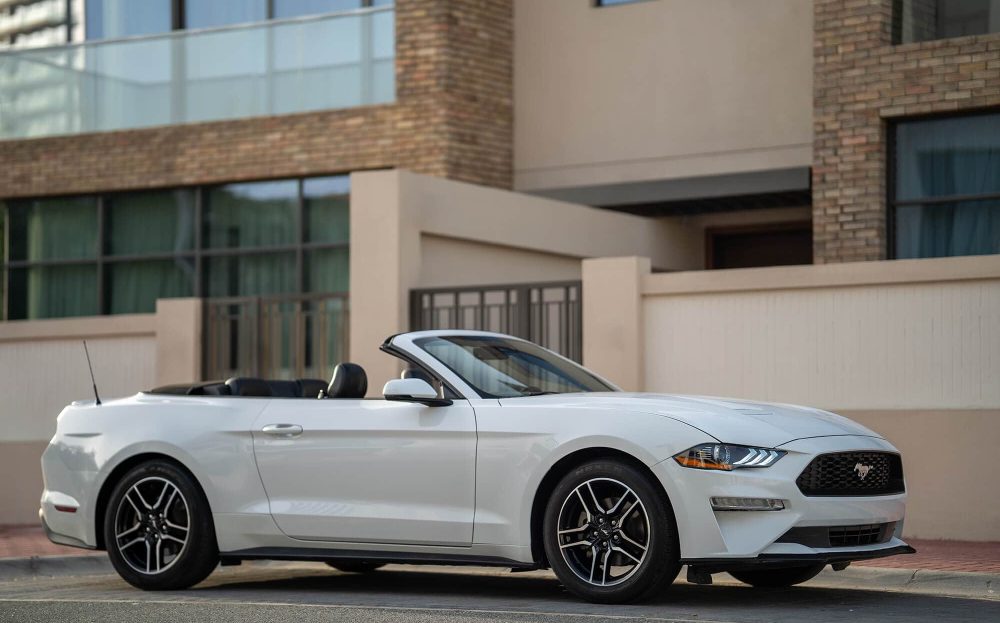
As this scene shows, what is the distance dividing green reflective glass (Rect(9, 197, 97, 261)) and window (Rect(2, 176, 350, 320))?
1cm

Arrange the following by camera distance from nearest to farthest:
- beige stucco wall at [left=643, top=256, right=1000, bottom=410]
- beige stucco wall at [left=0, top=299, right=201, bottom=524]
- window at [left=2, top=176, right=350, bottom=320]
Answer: beige stucco wall at [left=643, top=256, right=1000, bottom=410], beige stucco wall at [left=0, top=299, right=201, bottom=524], window at [left=2, top=176, right=350, bottom=320]

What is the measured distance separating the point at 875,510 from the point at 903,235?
8782mm

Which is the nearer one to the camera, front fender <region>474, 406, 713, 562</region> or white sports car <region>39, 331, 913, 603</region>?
→ white sports car <region>39, 331, 913, 603</region>

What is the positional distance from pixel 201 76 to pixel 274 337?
578cm

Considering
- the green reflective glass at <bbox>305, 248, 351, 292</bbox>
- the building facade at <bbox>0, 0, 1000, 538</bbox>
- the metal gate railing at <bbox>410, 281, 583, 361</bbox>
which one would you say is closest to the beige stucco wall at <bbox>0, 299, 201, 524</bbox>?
the building facade at <bbox>0, 0, 1000, 538</bbox>

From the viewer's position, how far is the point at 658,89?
60.0ft

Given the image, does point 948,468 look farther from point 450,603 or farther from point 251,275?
point 251,275

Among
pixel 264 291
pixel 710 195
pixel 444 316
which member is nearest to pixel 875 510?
pixel 444 316

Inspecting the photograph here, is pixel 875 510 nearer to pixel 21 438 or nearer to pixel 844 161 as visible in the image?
pixel 844 161

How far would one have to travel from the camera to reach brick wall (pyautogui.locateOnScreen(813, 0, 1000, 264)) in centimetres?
1539

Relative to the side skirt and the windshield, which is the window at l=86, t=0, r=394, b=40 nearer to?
the windshield

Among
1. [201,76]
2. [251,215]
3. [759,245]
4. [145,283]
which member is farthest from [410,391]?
[145,283]

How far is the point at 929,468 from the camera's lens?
1192 cm

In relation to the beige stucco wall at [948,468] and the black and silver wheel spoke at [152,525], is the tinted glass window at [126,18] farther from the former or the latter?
the black and silver wheel spoke at [152,525]
